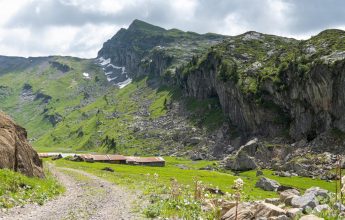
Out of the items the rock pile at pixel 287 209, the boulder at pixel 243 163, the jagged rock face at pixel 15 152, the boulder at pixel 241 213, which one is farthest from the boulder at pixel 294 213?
the boulder at pixel 243 163

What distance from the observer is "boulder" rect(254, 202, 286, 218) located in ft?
79.6

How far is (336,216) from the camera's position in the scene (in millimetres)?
21766

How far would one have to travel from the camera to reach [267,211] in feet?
82.1

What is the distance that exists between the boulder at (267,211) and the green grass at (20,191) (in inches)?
843

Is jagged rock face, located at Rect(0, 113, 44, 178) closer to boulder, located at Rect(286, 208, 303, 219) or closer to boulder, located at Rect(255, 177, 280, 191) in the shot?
boulder, located at Rect(286, 208, 303, 219)

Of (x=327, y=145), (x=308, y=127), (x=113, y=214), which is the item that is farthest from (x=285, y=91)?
(x=113, y=214)

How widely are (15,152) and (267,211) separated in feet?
125

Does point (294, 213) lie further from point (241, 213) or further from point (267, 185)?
point (267, 185)

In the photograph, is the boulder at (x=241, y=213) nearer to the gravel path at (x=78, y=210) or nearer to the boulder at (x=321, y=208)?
the boulder at (x=321, y=208)

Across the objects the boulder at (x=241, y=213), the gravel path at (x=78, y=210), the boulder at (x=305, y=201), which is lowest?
the gravel path at (x=78, y=210)

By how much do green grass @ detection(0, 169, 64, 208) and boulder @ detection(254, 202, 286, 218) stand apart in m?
21.4

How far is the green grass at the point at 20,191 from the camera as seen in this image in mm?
38844

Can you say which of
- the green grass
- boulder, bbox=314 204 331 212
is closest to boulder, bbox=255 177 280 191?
the green grass

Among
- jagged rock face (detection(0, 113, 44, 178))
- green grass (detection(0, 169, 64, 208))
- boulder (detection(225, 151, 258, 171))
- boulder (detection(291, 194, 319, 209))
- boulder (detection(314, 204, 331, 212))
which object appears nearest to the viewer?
boulder (detection(314, 204, 331, 212))
